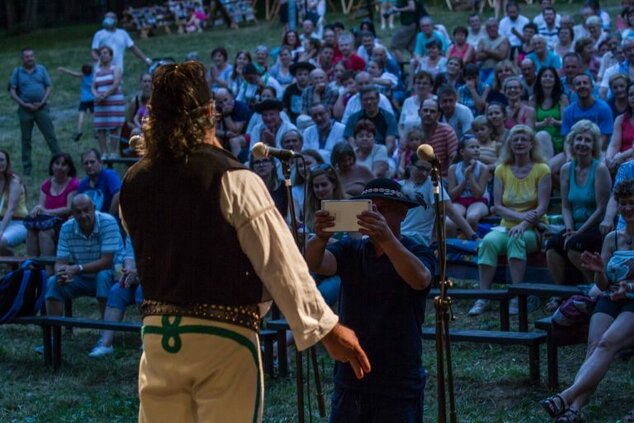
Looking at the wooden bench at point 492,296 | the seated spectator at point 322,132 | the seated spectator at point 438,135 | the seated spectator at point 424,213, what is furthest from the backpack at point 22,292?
the seated spectator at point 438,135

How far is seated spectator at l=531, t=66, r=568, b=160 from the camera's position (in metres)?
11.6

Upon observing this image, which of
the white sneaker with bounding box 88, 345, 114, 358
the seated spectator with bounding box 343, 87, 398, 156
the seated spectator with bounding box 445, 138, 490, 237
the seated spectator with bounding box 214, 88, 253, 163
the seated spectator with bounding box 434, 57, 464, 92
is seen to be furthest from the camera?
the seated spectator with bounding box 434, 57, 464, 92

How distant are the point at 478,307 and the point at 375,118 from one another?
11.1ft

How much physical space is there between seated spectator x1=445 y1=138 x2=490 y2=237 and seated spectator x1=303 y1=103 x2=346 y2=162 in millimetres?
2065

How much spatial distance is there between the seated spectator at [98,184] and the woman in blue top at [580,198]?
4499 mm

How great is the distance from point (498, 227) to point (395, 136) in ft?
9.29

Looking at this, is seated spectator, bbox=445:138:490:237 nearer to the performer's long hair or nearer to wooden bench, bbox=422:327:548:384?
wooden bench, bbox=422:327:548:384

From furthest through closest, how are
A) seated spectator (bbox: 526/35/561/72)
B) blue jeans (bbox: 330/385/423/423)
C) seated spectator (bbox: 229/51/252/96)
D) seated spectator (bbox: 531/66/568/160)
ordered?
seated spectator (bbox: 229/51/252/96) → seated spectator (bbox: 526/35/561/72) → seated spectator (bbox: 531/66/568/160) → blue jeans (bbox: 330/385/423/423)

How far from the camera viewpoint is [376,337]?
16.0 ft

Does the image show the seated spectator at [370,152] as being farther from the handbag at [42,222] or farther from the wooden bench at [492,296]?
the handbag at [42,222]

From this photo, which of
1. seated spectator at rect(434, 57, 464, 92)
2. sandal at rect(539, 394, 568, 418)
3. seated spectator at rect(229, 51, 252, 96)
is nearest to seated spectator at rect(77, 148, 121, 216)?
seated spectator at rect(434, 57, 464, 92)

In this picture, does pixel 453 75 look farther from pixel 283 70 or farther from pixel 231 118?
pixel 283 70

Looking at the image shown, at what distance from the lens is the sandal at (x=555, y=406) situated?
6.62 meters

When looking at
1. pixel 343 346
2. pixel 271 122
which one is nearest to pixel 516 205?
pixel 271 122
